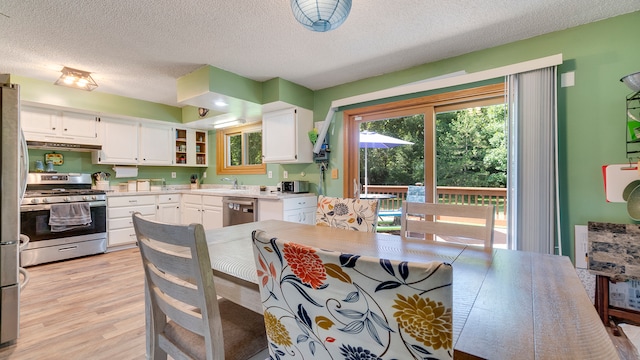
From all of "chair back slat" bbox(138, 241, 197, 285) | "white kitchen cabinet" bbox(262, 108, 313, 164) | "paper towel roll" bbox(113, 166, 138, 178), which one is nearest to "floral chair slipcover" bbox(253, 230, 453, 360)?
"chair back slat" bbox(138, 241, 197, 285)

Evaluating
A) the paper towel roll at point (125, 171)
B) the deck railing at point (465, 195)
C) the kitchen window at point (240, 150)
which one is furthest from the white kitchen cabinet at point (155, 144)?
the deck railing at point (465, 195)

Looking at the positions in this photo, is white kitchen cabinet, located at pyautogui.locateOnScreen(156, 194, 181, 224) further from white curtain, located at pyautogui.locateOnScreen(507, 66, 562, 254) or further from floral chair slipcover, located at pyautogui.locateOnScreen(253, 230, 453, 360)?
white curtain, located at pyautogui.locateOnScreen(507, 66, 562, 254)

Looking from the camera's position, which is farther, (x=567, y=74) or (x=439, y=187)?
(x=439, y=187)

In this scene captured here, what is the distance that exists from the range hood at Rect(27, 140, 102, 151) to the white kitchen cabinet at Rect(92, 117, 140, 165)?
5.1 inches

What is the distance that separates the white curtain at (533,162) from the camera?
2.10 metres

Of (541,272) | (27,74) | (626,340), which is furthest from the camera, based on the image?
(27,74)

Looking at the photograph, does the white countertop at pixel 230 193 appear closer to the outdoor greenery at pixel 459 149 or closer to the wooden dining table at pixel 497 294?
the outdoor greenery at pixel 459 149

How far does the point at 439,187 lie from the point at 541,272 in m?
1.98

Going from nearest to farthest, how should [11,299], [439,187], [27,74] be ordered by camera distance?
[11,299] < [439,187] < [27,74]

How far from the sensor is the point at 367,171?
3.39m

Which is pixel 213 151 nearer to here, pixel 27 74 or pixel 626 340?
pixel 27 74

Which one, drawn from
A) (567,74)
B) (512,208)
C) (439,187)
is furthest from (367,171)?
(567,74)

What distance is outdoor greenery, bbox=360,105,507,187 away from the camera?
2.64 metres

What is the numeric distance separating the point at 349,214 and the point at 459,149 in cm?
158
